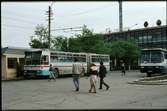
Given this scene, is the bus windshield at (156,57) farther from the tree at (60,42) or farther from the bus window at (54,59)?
the tree at (60,42)

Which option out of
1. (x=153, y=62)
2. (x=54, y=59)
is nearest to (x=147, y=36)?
→ (x=153, y=62)

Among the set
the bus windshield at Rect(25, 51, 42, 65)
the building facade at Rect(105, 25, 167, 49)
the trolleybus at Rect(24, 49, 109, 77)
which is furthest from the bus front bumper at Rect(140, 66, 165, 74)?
the building facade at Rect(105, 25, 167, 49)

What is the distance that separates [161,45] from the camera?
85438mm

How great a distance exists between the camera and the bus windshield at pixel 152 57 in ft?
134

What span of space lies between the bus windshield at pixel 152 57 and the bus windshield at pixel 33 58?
36.0 ft

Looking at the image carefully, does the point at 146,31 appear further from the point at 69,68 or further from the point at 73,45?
the point at 69,68

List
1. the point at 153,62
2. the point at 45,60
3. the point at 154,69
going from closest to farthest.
Answer: 1. the point at 45,60
2. the point at 154,69
3. the point at 153,62

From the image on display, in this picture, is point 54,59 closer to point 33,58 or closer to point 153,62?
point 33,58

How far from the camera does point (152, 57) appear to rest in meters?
41.2

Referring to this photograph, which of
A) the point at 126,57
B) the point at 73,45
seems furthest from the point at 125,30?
the point at 73,45

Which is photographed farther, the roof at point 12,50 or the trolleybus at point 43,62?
the roof at point 12,50

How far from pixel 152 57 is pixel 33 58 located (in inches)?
484

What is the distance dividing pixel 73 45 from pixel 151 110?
176ft

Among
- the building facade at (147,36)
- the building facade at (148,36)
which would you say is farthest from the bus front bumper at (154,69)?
the building facade at (148,36)
